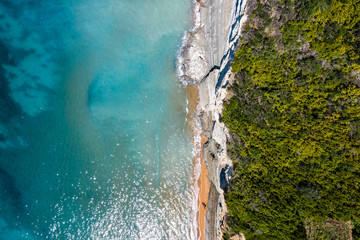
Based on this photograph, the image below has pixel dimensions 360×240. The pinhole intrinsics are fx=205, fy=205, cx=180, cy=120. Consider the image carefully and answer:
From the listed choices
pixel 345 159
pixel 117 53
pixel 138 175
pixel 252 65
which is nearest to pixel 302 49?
pixel 252 65

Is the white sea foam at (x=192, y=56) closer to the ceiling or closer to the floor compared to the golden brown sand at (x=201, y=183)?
closer to the ceiling

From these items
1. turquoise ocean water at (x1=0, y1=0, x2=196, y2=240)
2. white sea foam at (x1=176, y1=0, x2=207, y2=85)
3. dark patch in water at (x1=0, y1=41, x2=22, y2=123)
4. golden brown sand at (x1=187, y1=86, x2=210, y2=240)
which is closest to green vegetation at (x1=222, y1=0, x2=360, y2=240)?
golden brown sand at (x1=187, y1=86, x2=210, y2=240)

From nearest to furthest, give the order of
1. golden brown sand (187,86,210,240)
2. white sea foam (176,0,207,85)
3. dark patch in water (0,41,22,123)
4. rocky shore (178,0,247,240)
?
rocky shore (178,0,247,240), white sea foam (176,0,207,85), golden brown sand (187,86,210,240), dark patch in water (0,41,22,123)

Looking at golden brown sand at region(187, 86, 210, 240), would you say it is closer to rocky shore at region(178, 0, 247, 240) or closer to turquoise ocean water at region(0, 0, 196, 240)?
rocky shore at region(178, 0, 247, 240)

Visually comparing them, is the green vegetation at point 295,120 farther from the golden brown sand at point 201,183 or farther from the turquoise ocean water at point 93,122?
the turquoise ocean water at point 93,122

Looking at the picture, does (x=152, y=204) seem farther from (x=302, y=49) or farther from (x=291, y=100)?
(x=302, y=49)

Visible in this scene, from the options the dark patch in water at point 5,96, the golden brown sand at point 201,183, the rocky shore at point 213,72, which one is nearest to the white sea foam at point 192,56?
the rocky shore at point 213,72
